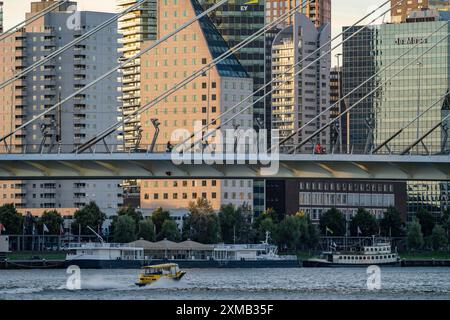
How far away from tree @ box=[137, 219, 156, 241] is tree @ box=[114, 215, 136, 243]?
32.3 inches

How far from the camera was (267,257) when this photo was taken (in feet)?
400

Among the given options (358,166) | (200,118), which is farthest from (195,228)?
(358,166)

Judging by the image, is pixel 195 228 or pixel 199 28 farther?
pixel 199 28

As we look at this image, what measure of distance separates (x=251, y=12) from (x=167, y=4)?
2560cm

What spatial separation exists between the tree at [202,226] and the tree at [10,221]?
17823 millimetres

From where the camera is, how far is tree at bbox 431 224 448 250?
15800 centimetres

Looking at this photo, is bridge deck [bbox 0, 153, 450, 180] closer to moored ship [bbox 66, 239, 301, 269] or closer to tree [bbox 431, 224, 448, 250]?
moored ship [bbox 66, 239, 301, 269]

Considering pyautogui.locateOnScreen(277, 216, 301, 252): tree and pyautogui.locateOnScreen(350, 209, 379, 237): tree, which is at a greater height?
pyautogui.locateOnScreen(350, 209, 379, 237): tree

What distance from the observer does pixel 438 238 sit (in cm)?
15800

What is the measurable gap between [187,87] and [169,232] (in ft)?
133

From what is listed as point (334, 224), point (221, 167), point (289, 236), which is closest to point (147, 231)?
point (289, 236)

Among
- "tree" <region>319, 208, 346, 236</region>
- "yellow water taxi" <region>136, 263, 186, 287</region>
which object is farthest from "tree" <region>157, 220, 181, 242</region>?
"yellow water taxi" <region>136, 263, 186, 287</region>

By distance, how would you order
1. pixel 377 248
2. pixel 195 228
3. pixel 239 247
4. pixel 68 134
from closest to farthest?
pixel 239 247, pixel 377 248, pixel 195 228, pixel 68 134
